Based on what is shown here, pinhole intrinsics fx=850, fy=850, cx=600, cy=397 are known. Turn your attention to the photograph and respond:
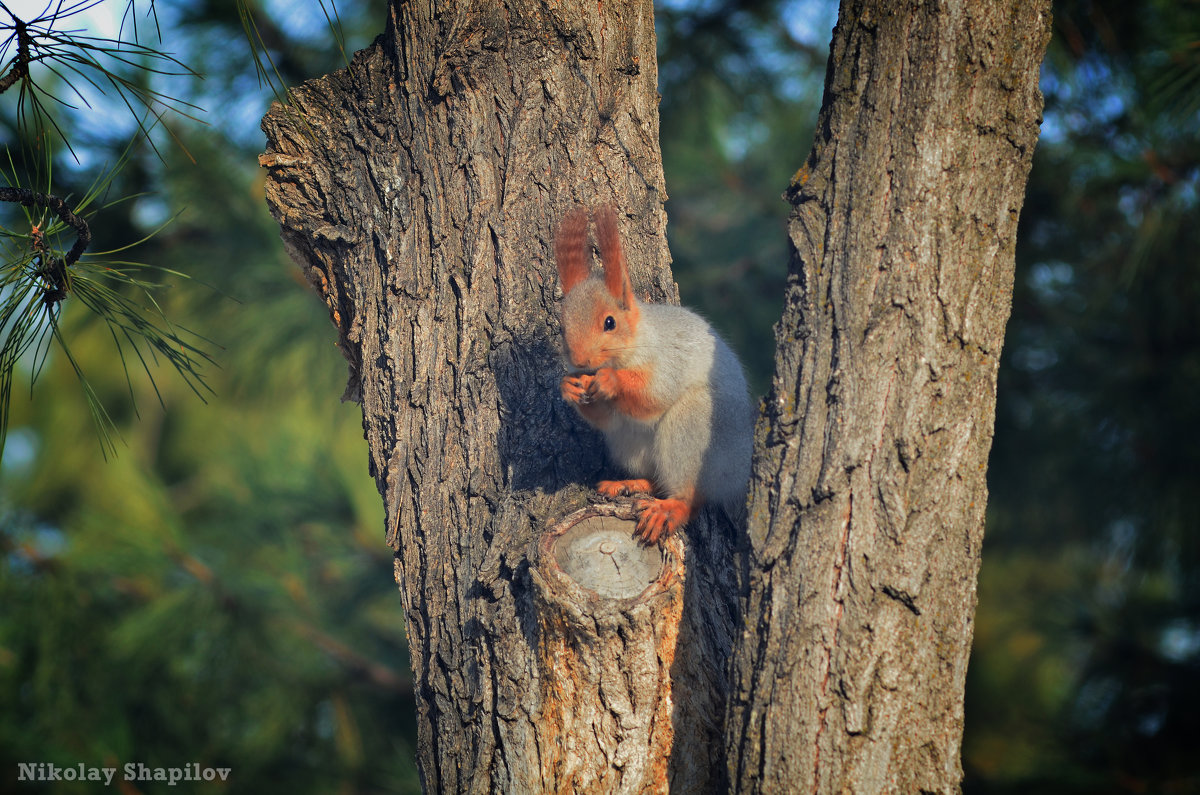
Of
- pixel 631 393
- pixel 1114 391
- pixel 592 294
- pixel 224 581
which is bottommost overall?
pixel 631 393

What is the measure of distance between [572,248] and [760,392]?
3.04 meters

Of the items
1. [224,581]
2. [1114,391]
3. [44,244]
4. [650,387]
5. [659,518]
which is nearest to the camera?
[44,244]

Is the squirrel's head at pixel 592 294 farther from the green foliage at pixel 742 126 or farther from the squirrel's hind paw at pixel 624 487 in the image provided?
the green foliage at pixel 742 126

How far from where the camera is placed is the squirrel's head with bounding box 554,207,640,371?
7.13 feet

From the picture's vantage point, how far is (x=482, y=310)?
224cm

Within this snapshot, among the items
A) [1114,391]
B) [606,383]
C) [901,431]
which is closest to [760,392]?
[1114,391]

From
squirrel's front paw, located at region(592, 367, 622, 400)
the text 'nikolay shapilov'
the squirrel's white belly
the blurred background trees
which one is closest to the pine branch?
squirrel's front paw, located at region(592, 367, 622, 400)

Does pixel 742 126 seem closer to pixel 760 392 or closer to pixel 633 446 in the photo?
pixel 760 392

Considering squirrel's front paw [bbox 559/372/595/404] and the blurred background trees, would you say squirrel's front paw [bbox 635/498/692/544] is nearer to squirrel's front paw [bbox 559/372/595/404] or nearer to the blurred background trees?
squirrel's front paw [bbox 559/372/595/404]

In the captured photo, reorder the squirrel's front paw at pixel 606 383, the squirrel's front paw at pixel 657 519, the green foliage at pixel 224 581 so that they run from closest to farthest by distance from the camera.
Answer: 1. the squirrel's front paw at pixel 657 519
2. the squirrel's front paw at pixel 606 383
3. the green foliage at pixel 224 581

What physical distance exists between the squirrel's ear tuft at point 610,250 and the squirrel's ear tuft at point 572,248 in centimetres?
6

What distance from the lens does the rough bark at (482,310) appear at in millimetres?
1904

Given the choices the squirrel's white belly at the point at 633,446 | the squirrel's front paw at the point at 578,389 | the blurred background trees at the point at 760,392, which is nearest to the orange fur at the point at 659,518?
the squirrel's front paw at the point at 578,389

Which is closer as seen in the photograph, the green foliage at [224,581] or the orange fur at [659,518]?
the orange fur at [659,518]
